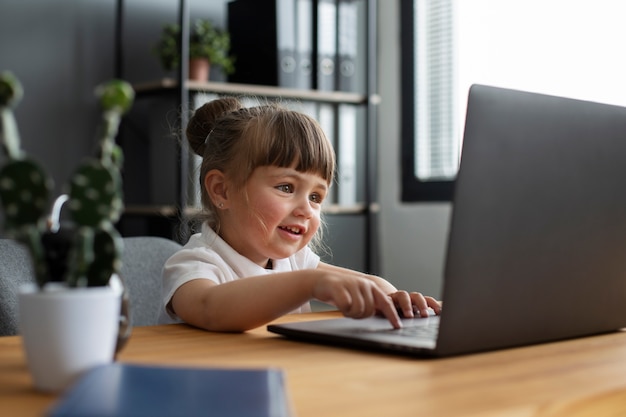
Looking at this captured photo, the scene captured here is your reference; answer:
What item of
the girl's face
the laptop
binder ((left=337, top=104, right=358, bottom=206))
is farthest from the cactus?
binder ((left=337, top=104, right=358, bottom=206))

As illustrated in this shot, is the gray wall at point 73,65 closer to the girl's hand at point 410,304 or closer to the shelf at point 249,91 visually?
the shelf at point 249,91

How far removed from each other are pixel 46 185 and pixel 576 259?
57cm

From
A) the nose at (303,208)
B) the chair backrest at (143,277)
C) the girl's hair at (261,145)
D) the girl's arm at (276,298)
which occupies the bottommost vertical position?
the chair backrest at (143,277)

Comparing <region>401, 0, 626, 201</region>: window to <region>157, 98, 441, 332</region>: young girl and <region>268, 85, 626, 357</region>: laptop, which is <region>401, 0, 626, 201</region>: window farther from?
<region>268, 85, 626, 357</region>: laptop

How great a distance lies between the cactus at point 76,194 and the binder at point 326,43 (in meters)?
2.37

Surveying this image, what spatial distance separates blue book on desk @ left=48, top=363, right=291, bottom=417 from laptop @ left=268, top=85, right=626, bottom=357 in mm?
254

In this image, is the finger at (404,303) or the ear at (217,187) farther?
the ear at (217,187)

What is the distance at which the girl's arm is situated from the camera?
907 millimetres

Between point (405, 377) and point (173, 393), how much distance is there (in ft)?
0.82

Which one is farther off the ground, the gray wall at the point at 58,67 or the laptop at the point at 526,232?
the gray wall at the point at 58,67

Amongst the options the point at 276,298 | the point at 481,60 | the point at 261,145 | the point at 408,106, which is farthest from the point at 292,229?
the point at 408,106

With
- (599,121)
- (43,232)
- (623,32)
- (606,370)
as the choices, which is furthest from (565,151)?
(623,32)

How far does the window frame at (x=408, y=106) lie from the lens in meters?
3.28

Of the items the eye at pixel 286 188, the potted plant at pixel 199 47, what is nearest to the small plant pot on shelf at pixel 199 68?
the potted plant at pixel 199 47
